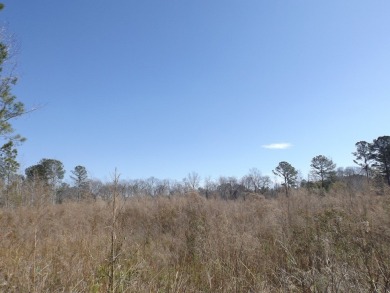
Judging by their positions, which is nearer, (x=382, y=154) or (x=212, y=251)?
(x=212, y=251)

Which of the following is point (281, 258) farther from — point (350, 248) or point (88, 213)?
point (88, 213)

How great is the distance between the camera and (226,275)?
171 inches

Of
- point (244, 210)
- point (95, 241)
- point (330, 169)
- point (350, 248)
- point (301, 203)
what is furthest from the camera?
point (330, 169)

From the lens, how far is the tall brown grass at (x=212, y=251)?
124 inches

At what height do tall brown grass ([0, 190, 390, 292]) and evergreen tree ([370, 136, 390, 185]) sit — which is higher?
evergreen tree ([370, 136, 390, 185])

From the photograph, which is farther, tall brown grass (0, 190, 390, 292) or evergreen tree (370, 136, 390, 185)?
evergreen tree (370, 136, 390, 185)

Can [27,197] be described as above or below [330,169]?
below

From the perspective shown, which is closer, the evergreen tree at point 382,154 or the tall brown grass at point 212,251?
the tall brown grass at point 212,251

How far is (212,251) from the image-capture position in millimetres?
5691

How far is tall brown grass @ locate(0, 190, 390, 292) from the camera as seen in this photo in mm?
3148

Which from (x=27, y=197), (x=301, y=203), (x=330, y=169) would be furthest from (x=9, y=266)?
(x=330, y=169)

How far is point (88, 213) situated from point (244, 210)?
7.08m

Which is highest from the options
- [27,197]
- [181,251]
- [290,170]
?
[290,170]

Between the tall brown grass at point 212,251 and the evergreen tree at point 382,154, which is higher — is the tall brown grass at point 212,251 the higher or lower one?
the lower one
